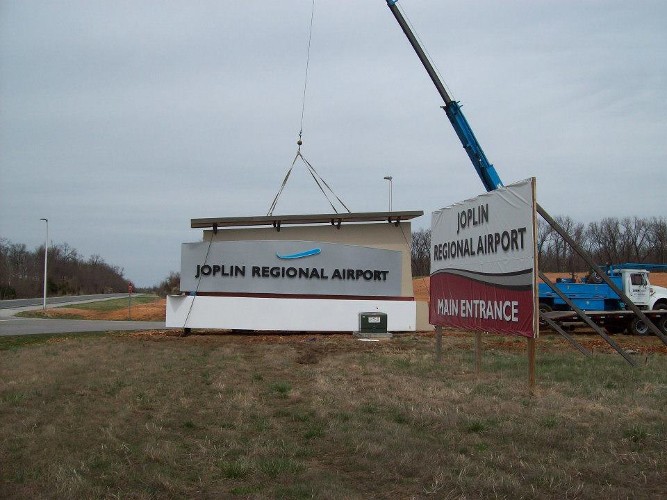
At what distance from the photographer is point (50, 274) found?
359 feet

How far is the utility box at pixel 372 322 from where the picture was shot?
2505 centimetres

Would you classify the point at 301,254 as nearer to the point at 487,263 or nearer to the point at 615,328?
the point at 615,328

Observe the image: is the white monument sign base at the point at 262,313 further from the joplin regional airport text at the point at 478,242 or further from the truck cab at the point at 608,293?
the joplin regional airport text at the point at 478,242

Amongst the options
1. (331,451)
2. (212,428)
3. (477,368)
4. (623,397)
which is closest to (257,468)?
(331,451)

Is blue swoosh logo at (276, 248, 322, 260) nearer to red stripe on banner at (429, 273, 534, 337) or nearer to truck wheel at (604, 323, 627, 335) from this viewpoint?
red stripe on banner at (429, 273, 534, 337)

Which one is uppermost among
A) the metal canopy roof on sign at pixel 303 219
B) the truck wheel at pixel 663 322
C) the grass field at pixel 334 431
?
the metal canopy roof on sign at pixel 303 219

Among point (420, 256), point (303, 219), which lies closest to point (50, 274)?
point (420, 256)

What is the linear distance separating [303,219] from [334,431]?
812 inches

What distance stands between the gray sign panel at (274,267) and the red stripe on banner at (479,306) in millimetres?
11654

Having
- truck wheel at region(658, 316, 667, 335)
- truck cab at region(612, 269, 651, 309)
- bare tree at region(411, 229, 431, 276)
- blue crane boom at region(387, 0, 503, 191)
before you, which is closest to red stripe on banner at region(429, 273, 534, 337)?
blue crane boom at region(387, 0, 503, 191)

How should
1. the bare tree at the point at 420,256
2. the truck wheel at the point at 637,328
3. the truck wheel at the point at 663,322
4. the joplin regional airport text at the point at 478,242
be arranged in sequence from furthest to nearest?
the bare tree at the point at 420,256 < the truck wheel at the point at 663,322 < the truck wheel at the point at 637,328 < the joplin regional airport text at the point at 478,242

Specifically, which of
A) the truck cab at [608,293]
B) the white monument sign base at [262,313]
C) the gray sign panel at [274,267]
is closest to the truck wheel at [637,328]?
the truck cab at [608,293]

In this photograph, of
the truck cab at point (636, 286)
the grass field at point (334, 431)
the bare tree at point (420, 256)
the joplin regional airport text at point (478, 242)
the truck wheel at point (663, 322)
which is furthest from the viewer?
the bare tree at point (420, 256)

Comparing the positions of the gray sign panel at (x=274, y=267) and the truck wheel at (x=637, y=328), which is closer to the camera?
the gray sign panel at (x=274, y=267)
